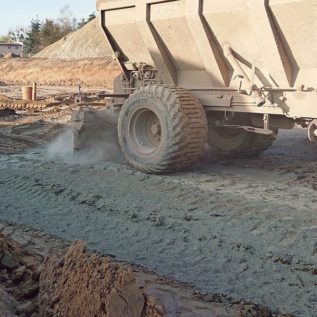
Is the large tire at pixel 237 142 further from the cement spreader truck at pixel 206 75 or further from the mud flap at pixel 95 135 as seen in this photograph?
the mud flap at pixel 95 135

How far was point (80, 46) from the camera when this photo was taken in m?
41.9

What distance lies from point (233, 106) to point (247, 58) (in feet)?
2.15

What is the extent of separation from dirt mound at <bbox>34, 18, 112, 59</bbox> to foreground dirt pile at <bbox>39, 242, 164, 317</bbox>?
36336mm

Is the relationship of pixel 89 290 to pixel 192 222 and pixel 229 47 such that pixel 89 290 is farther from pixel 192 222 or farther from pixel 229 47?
pixel 229 47

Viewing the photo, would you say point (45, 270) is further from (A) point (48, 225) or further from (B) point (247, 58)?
(B) point (247, 58)

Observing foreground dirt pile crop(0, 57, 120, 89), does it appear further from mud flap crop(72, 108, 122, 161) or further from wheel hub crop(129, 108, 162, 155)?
wheel hub crop(129, 108, 162, 155)

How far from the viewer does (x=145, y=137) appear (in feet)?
24.8

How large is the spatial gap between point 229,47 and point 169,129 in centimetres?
124

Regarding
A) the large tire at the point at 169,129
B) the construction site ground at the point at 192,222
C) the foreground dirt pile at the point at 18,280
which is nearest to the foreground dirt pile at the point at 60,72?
the large tire at the point at 169,129

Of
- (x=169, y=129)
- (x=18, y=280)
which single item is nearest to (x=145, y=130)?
(x=169, y=129)

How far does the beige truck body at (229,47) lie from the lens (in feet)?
18.9

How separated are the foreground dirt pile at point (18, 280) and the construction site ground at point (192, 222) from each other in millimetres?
530

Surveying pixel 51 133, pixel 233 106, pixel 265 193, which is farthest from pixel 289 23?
pixel 51 133

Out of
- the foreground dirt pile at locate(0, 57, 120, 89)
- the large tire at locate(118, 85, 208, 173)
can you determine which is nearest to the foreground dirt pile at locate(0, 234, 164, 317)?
the large tire at locate(118, 85, 208, 173)
